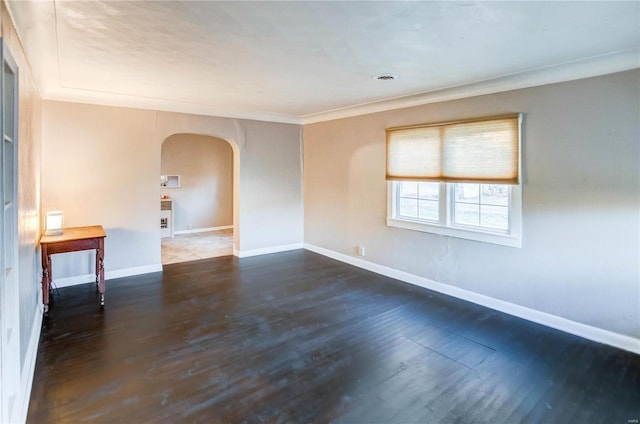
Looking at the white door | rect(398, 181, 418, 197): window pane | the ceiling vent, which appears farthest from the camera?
rect(398, 181, 418, 197): window pane

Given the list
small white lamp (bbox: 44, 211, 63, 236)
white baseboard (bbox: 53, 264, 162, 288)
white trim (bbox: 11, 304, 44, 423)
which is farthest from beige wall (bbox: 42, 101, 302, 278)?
white trim (bbox: 11, 304, 44, 423)

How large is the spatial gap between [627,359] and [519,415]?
143 centimetres

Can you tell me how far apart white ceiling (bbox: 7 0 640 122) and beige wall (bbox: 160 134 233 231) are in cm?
377

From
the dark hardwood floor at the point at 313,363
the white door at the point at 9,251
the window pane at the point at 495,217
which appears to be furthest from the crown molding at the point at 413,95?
the white door at the point at 9,251

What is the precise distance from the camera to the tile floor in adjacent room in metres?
6.38

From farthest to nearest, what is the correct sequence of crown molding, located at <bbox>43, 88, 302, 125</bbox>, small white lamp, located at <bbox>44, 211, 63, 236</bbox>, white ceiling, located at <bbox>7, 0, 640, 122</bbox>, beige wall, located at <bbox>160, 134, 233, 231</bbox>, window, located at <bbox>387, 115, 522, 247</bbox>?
beige wall, located at <bbox>160, 134, 233, 231</bbox>, crown molding, located at <bbox>43, 88, 302, 125</bbox>, small white lamp, located at <bbox>44, 211, 63, 236</bbox>, window, located at <bbox>387, 115, 522, 247</bbox>, white ceiling, located at <bbox>7, 0, 640, 122</bbox>

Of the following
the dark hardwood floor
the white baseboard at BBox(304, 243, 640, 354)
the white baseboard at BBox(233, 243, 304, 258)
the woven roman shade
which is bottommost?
the dark hardwood floor

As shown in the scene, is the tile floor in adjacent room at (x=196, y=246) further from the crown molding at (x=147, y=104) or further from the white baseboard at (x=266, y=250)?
the crown molding at (x=147, y=104)

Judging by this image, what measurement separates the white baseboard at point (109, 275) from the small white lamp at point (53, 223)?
2.77 ft

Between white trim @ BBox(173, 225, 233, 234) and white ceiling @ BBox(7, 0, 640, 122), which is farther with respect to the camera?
white trim @ BBox(173, 225, 233, 234)

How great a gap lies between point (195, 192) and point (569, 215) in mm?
7561

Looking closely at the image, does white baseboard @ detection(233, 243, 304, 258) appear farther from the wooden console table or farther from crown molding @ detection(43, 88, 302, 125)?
the wooden console table

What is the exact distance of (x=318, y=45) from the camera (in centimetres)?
279

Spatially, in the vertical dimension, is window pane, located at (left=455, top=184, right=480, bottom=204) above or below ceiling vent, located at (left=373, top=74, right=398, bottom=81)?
below
